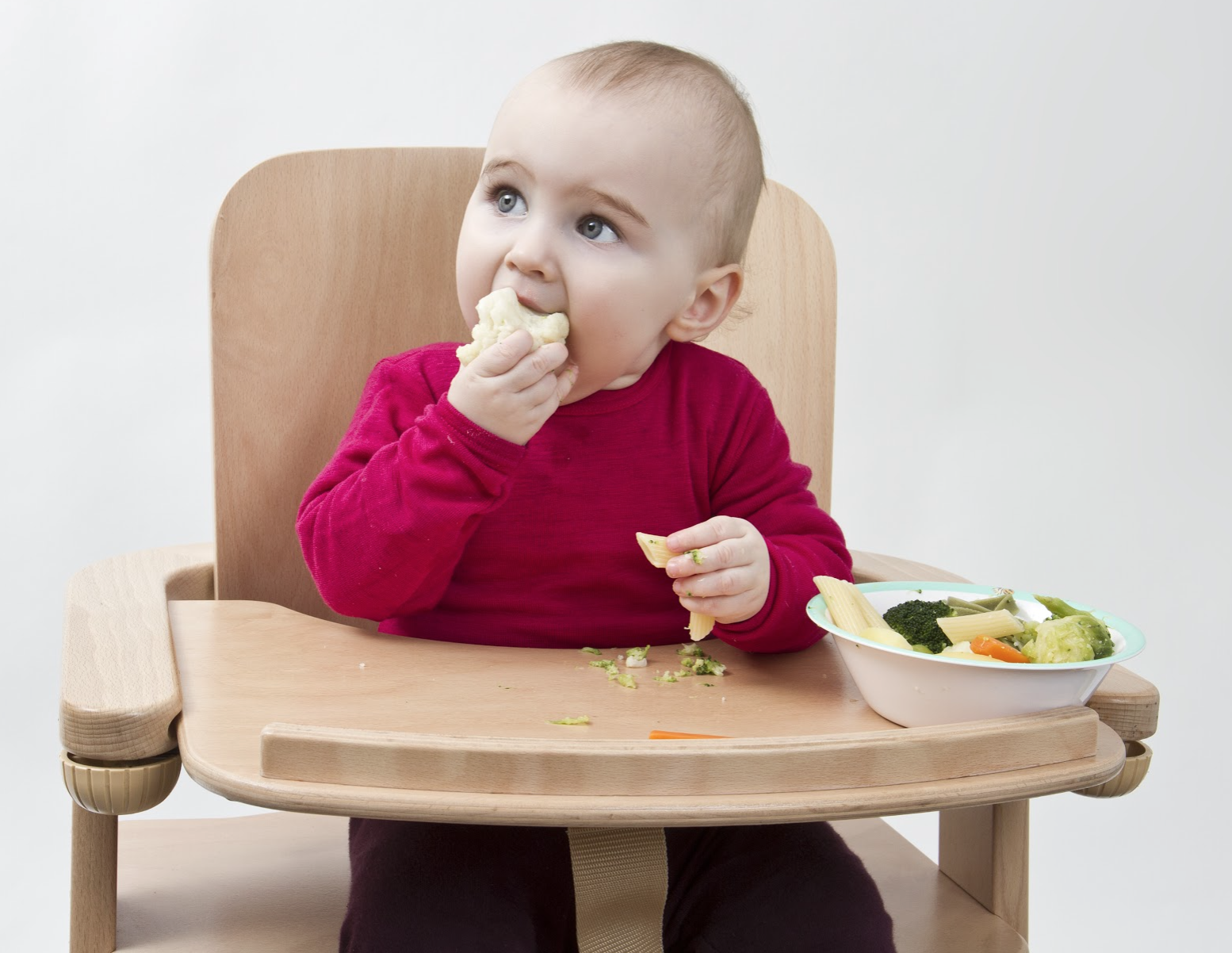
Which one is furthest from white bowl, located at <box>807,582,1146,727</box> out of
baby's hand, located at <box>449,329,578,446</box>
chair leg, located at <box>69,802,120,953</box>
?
chair leg, located at <box>69,802,120,953</box>

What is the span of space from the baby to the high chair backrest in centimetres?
17

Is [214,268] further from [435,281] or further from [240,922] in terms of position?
[240,922]

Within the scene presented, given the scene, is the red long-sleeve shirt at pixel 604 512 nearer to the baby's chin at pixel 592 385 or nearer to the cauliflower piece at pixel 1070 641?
the baby's chin at pixel 592 385

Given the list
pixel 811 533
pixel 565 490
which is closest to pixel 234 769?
pixel 565 490

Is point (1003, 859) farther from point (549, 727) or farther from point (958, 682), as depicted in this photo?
point (549, 727)

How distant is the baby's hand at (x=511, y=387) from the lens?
47.7 inches

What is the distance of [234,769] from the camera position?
1.00m

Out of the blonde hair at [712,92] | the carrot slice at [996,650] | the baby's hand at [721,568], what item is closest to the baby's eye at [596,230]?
the blonde hair at [712,92]

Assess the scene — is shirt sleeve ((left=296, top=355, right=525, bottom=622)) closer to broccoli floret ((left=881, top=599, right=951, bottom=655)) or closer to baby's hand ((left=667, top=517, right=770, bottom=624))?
baby's hand ((left=667, top=517, right=770, bottom=624))

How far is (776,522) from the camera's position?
1448 mm

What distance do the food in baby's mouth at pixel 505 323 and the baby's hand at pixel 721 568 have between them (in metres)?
0.21

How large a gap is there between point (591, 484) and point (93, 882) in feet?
1.88

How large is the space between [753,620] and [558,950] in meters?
0.33

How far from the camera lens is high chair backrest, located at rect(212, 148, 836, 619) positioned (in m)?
1.58
